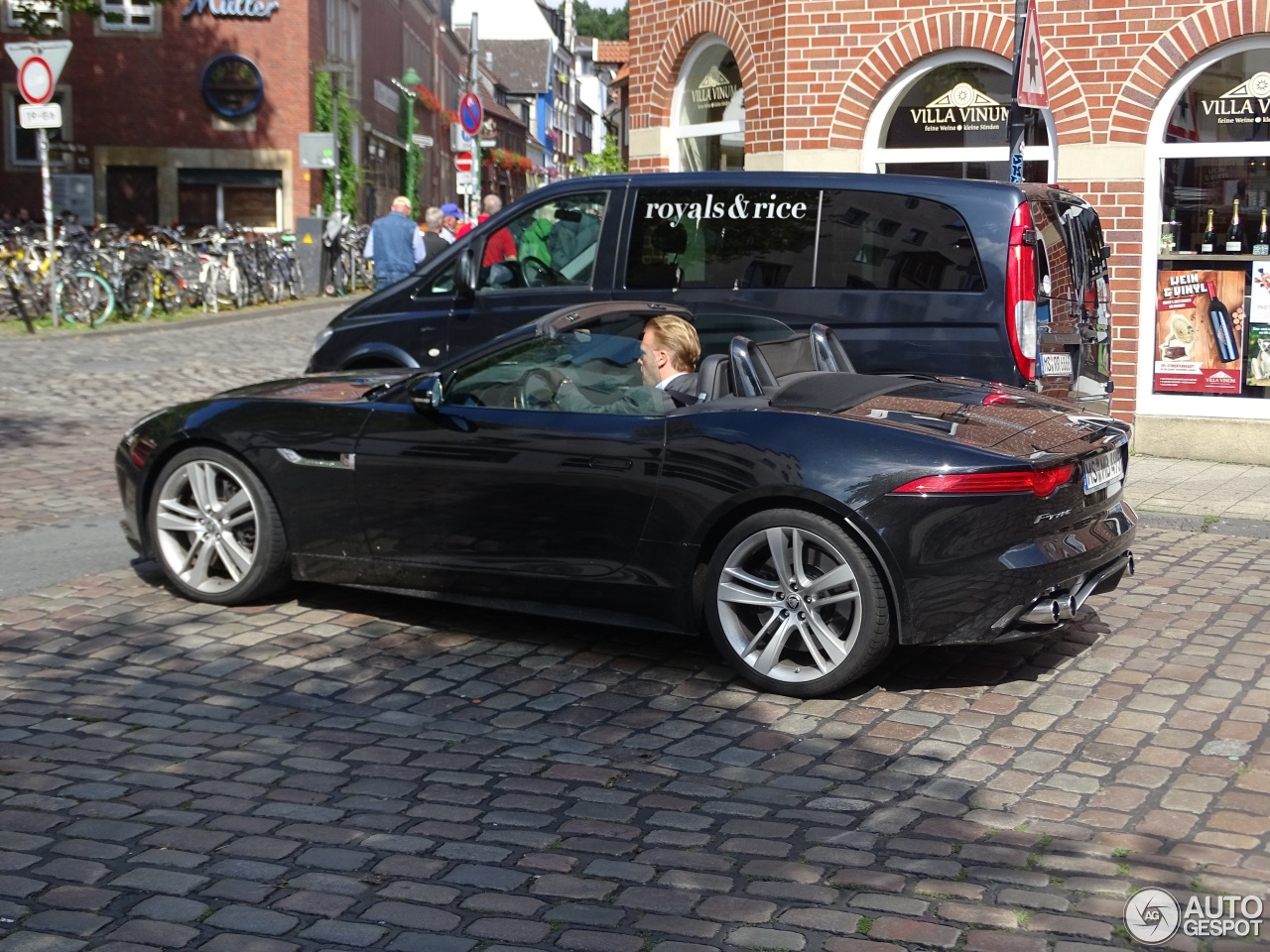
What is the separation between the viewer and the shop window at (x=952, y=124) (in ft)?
42.7

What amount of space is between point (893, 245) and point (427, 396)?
9.79ft

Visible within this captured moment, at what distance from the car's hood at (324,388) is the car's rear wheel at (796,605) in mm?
2020

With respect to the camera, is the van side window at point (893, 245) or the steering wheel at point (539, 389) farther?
the van side window at point (893, 245)

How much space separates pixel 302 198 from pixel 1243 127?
1064 inches

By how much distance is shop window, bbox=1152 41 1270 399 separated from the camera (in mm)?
12086

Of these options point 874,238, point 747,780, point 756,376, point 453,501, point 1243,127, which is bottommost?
point 747,780

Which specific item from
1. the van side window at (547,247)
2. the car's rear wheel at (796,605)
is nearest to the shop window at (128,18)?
the van side window at (547,247)

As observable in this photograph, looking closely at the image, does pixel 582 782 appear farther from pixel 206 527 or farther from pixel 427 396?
pixel 206 527

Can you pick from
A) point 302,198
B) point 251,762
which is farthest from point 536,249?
point 302,198

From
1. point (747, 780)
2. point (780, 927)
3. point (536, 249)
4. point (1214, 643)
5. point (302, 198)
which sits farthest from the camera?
point (302, 198)

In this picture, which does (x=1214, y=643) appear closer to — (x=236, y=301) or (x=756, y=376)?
(x=756, y=376)

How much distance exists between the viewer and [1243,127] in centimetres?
1210

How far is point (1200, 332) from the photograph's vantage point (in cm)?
1237

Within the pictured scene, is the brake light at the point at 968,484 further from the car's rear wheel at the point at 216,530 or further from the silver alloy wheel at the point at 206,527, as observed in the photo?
the silver alloy wheel at the point at 206,527
